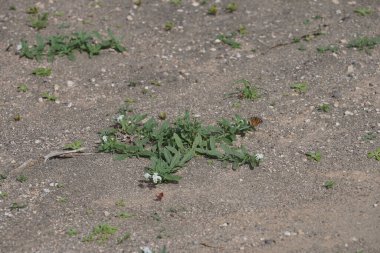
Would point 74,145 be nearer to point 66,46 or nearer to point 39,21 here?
point 66,46

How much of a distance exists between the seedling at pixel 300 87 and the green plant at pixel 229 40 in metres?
0.85

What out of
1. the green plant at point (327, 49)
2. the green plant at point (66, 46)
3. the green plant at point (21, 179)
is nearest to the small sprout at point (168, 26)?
the green plant at point (66, 46)

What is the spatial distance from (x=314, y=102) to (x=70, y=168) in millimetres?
2214

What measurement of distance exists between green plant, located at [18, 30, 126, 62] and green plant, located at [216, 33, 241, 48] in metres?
0.97

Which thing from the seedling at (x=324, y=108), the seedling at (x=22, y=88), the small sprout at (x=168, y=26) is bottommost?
the seedling at (x=324, y=108)

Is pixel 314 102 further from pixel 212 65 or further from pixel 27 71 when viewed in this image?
pixel 27 71

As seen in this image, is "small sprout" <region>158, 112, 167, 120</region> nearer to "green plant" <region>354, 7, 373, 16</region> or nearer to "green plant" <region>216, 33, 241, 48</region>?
"green plant" <region>216, 33, 241, 48</region>

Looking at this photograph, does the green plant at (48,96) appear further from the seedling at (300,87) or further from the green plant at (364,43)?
the green plant at (364,43)

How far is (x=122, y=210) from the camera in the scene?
5.43 meters

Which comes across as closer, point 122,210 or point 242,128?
point 122,210

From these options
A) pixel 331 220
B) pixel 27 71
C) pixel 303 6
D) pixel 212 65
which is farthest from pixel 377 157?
pixel 27 71

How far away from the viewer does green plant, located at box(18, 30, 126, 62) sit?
7.33 m

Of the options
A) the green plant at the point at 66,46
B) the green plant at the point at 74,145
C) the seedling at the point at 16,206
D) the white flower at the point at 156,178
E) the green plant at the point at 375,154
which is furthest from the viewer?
the green plant at the point at 66,46

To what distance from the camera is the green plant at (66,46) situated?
Answer: 24.0ft
